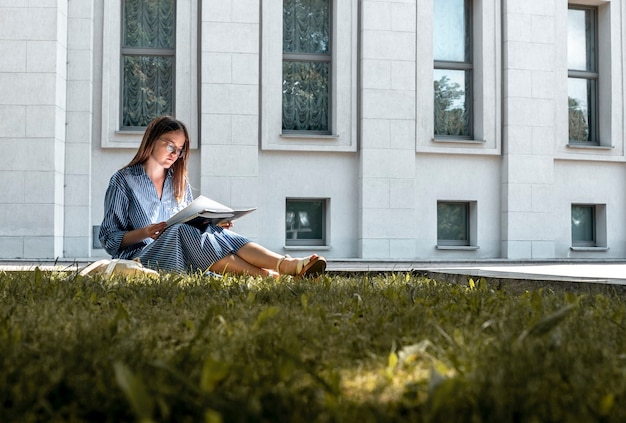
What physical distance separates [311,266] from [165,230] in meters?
1.28

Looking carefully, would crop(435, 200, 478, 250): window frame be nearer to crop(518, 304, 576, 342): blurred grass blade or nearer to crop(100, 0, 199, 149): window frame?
crop(100, 0, 199, 149): window frame

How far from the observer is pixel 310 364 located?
5.83ft

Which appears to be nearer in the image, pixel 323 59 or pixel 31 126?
pixel 31 126

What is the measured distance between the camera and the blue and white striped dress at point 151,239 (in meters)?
5.86

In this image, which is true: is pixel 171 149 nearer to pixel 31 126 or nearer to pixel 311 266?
pixel 311 266

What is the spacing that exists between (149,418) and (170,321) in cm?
127

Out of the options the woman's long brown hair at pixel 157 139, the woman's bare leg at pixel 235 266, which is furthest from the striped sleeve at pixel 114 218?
the woman's bare leg at pixel 235 266

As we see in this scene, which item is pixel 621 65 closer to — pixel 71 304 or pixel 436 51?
pixel 436 51

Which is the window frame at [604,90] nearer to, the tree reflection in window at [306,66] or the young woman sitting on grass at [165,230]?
the tree reflection in window at [306,66]

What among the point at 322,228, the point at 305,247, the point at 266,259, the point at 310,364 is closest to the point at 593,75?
the point at 322,228

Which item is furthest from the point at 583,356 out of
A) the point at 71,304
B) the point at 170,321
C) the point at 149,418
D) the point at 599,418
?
the point at 71,304

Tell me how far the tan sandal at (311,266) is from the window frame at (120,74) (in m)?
8.22

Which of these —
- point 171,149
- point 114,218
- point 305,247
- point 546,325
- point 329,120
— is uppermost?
point 329,120

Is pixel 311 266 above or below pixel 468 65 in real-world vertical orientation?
below
